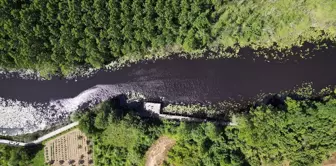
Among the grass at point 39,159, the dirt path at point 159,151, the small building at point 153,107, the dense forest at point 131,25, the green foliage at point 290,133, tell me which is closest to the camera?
the dense forest at point 131,25

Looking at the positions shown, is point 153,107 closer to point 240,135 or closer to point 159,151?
point 159,151

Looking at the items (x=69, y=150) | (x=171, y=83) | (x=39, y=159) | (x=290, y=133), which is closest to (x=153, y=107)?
(x=171, y=83)

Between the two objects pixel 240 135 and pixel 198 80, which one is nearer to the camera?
pixel 240 135

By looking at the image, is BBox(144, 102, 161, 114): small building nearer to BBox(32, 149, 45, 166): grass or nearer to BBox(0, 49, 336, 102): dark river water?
BBox(0, 49, 336, 102): dark river water

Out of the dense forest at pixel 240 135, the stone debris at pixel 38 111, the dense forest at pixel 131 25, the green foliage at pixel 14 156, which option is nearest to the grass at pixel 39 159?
the green foliage at pixel 14 156

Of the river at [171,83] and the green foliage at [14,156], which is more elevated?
the river at [171,83]

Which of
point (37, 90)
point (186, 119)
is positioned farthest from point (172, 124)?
point (37, 90)

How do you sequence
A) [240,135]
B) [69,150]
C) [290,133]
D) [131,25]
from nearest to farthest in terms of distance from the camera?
[131,25], [290,133], [240,135], [69,150]

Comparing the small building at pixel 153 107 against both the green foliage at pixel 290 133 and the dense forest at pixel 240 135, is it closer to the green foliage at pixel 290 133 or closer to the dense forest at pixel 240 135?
the dense forest at pixel 240 135
